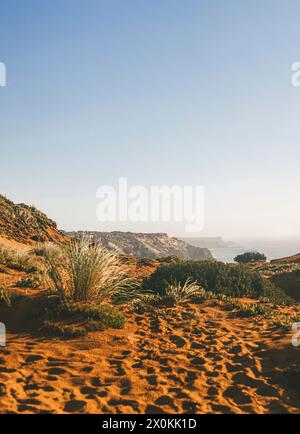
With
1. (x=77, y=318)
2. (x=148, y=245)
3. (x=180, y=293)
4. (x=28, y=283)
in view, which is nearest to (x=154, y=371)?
(x=77, y=318)

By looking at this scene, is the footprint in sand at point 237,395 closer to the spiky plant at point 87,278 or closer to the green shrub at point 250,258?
the spiky plant at point 87,278

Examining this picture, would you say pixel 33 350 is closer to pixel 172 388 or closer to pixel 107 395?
pixel 107 395

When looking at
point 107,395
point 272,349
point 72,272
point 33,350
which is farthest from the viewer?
point 72,272

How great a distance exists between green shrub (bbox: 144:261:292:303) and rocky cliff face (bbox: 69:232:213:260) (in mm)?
37749

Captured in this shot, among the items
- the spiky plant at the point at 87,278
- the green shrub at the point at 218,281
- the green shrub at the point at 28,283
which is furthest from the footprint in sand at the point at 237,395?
the green shrub at the point at 28,283

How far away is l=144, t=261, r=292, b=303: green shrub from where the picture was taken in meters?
12.1

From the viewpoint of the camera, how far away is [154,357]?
6777mm

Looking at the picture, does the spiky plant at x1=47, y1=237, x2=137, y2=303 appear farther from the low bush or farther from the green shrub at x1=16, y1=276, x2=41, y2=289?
the green shrub at x1=16, y1=276, x2=41, y2=289

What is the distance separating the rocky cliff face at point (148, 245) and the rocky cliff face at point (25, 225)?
66.0ft

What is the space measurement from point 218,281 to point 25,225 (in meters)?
18.9

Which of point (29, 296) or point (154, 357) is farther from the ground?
point (29, 296)
